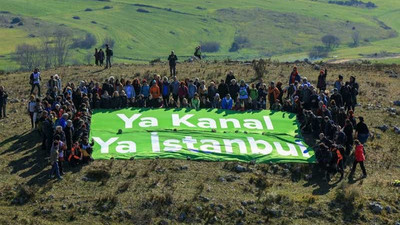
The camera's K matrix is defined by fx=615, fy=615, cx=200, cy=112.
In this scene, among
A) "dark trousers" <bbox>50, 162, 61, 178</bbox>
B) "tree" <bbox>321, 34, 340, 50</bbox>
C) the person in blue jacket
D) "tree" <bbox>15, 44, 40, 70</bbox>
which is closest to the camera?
"dark trousers" <bbox>50, 162, 61, 178</bbox>

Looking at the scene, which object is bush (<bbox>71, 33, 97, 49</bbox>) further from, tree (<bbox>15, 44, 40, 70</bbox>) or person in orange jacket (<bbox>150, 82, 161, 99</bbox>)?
person in orange jacket (<bbox>150, 82, 161, 99</bbox>)

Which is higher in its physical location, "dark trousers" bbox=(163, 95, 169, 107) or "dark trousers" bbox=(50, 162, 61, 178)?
"dark trousers" bbox=(163, 95, 169, 107)

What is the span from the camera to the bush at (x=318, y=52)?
138500 millimetres

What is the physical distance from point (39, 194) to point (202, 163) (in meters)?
6.30

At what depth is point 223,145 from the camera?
81.5ft

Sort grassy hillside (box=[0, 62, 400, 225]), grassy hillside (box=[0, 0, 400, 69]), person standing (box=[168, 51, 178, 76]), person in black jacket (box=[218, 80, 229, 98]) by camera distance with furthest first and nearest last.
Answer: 1. grassy hillside (box=[0, 0, 400, 69])
2. person standing (box=[168, 51, 178, 76])
3. person in black jacket (box=[218, 80, 229, 98])
4. grassy hillside (box=[0, 62, 400, 225])

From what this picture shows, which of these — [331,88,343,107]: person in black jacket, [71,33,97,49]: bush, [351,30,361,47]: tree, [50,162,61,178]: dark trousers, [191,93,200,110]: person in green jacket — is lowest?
[71,33,97,49]: bush

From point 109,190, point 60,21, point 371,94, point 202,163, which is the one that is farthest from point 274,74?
point 60,21

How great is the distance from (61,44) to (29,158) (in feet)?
369

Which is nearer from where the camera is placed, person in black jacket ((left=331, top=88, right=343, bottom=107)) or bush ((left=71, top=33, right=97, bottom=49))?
person in black jacket ((left=331, top=88, right=343, bottom=107))

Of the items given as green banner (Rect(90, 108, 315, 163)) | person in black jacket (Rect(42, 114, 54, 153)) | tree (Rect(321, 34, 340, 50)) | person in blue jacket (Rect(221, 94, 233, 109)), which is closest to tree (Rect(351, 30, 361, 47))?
tree (Rect(321, 34, 340, 50))

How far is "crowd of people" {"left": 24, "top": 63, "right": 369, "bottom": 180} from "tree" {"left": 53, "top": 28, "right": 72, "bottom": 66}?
87.5 m

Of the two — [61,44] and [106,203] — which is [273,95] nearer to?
[106,203]

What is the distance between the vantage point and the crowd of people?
900 inches
